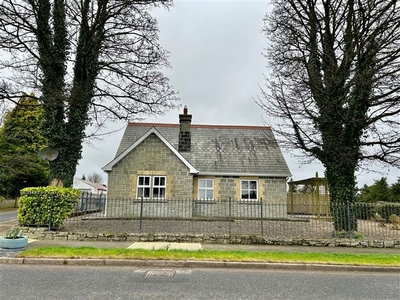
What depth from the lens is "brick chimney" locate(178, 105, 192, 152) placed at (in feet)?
72.2

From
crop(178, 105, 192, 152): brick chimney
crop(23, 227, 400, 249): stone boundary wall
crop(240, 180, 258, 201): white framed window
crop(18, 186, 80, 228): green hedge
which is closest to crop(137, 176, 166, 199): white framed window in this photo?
crop(178, 105, 192, 152): brick chimney

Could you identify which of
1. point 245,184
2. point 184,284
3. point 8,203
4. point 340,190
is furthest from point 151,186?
point 8,203

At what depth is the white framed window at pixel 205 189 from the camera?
1988cm

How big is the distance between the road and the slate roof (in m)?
11.9

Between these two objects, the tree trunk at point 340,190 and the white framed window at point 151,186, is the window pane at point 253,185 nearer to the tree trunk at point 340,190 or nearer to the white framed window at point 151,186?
the white framed window at point 151,186

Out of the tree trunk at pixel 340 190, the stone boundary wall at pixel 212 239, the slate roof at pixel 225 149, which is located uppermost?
the slate roof at pixel 225 149

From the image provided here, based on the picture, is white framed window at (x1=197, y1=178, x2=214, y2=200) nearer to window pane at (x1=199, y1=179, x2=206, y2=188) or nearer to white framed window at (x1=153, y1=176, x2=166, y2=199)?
window pane at (x1=199, y1=179, x2=206, y2=188)

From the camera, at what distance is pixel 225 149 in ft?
72.5

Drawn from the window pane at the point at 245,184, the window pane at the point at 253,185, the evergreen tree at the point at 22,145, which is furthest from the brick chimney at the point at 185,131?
the evergreen tree at the point at 22,145

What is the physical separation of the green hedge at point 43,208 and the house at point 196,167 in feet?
20.7

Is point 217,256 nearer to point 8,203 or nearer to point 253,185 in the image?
point 253,185

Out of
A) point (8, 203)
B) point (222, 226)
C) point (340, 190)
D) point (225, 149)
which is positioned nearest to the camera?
point (340, 190)

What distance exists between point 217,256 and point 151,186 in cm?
1075

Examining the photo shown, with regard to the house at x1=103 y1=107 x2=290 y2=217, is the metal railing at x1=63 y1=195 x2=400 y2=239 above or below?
below
